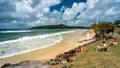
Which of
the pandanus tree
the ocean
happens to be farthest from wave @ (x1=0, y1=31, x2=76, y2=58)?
the pandanus tree

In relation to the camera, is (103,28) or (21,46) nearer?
(21,46)

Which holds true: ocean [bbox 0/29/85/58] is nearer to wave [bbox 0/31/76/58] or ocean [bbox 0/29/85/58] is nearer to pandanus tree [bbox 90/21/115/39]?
wave [bbox 0/31/76/58]

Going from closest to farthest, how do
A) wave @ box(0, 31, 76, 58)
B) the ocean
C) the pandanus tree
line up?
wave @ box(0, 31, 76, 58) < the ocean < the pandanus tree

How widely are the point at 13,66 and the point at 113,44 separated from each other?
39.2 ft

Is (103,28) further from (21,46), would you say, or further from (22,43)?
(22,43)

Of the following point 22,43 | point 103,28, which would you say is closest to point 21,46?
point 22,43

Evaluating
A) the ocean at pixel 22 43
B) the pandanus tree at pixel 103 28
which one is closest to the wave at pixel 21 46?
the ocean at pixel 22 43

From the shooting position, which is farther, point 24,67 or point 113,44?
point 113,44

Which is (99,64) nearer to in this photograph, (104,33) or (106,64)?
(106,64)

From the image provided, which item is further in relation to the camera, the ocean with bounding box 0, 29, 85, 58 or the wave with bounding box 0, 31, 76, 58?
the ocean with bounding box 0, 29, 85, 58

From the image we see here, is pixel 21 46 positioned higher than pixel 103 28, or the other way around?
pixel 103 28

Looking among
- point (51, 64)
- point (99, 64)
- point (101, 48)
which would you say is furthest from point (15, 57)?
point (99, 64)

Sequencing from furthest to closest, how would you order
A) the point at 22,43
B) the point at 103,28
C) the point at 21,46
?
the point at 22,43 → the point at 103,28 → the point at 21,46

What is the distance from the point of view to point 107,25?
32469mm
